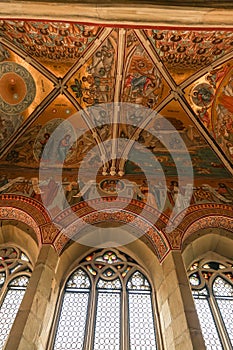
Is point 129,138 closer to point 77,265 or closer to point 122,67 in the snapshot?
point 122,67

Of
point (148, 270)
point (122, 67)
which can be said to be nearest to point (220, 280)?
point (148, 270)

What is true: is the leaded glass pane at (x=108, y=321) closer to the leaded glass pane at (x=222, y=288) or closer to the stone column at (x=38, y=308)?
the stone column at (x=38, y=308)

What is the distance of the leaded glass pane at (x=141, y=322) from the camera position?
5434mm

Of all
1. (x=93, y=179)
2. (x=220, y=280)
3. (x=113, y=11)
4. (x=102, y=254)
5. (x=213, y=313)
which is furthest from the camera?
(x=93, y=179)

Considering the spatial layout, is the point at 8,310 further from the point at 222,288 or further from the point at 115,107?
the point at 115,107

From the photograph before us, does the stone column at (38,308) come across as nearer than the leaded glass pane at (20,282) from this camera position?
Yes

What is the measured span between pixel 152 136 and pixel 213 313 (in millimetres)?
4525

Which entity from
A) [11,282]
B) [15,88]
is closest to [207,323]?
[11,282]

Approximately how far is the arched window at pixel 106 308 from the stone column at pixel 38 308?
0.39 metres

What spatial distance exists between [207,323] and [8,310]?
3.75m

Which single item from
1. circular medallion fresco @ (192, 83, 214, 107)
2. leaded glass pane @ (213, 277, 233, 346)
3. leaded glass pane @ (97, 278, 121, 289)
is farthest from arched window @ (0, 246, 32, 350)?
circular medallion fresco @ (192, 83, 214, 107)

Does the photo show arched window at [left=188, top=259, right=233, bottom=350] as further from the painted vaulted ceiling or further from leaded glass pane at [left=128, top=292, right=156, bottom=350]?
the painted vaulted ceiling

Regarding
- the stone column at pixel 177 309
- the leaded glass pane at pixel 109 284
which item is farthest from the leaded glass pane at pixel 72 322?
the stone column at pixel 177 309

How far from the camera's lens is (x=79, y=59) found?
292 inches
